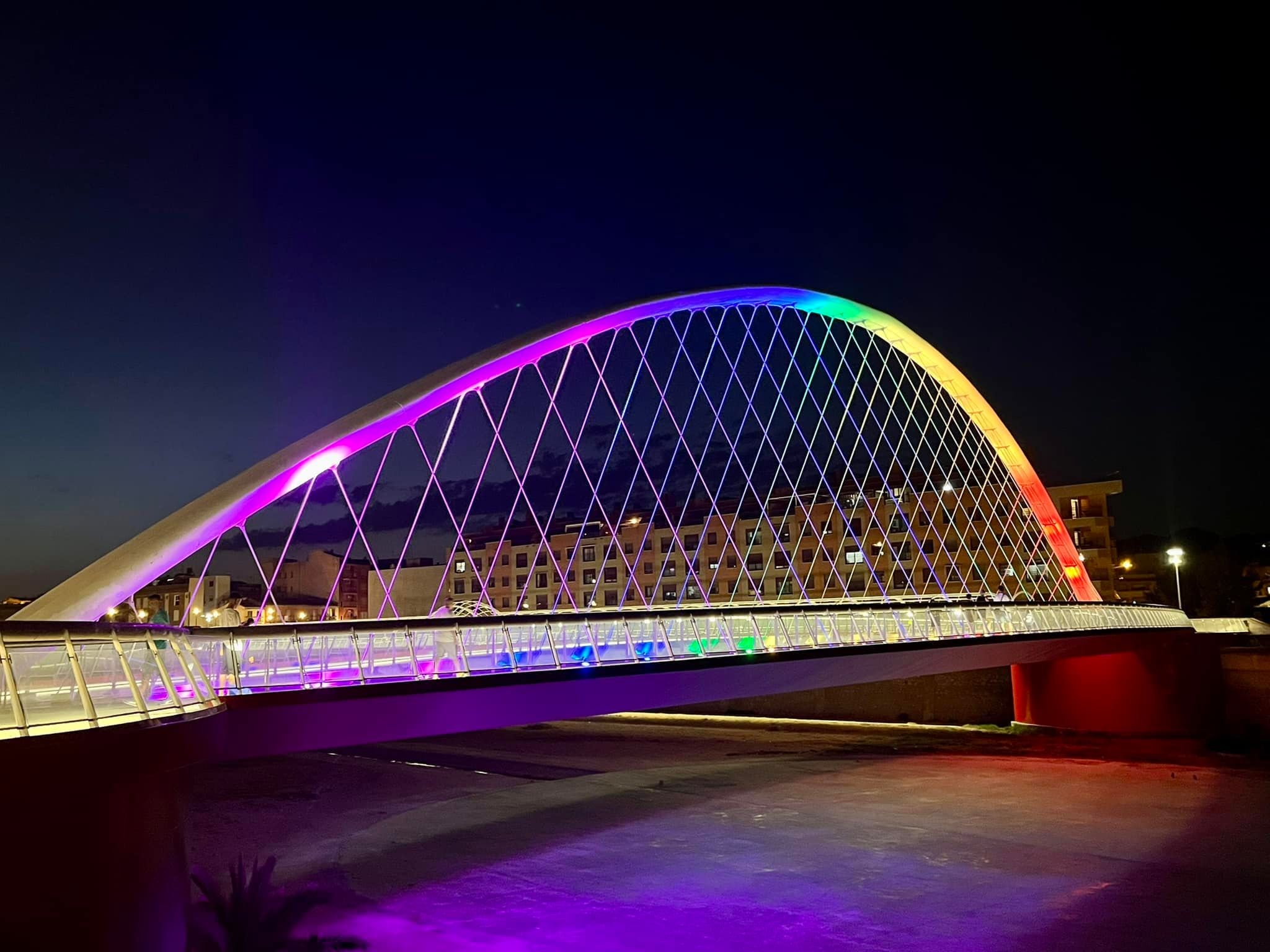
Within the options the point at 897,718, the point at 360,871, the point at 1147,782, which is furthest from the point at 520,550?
the point at 360,871

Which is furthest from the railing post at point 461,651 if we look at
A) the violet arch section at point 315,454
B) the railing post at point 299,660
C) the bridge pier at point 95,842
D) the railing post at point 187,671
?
the bridge pier at point 95,842

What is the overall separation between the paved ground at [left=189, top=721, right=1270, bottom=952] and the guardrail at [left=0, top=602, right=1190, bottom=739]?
11.6 feet

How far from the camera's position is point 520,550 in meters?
76.9

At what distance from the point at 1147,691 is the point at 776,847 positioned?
2170cm

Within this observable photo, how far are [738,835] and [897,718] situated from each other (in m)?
25.9

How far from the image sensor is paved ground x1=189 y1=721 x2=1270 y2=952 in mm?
14086

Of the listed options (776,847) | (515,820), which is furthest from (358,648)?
(515,820)

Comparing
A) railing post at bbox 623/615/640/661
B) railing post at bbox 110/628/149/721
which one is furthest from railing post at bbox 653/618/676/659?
railing post at bbox 110/628/149/721

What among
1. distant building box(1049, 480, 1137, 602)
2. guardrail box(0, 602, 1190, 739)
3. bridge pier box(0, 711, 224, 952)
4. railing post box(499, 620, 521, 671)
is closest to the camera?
bridge pier box(0, 711, 224, 952)

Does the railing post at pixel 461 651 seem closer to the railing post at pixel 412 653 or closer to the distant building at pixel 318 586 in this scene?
the railing post at pixel 412 653

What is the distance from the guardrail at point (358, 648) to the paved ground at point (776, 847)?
353 cm

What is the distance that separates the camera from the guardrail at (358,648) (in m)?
7.86

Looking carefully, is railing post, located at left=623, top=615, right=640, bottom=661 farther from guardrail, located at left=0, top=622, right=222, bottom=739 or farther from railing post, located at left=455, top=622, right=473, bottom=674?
guardrail, located at left=0, top=622, right=222, bottom=739

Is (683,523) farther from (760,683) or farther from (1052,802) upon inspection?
(760,683)
